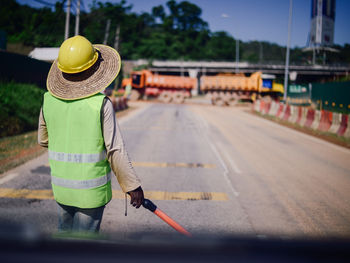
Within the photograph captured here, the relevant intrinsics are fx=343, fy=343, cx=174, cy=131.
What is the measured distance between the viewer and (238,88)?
40719 mm

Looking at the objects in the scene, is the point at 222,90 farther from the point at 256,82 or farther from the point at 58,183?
the point at 58,183

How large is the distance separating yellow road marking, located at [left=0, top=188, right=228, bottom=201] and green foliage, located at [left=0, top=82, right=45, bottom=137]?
6.28 m

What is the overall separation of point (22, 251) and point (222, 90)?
41.2 m

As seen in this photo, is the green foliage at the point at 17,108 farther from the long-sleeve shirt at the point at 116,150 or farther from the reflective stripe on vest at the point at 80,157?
the long-sleeve shirt at the point at 116,150

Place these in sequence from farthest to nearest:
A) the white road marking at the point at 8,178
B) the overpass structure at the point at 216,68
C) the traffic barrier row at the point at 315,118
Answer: the overpass structure at the point at 216,68, the traffic barrier row at the point at 315,118, the white road marking at the point at 8,178

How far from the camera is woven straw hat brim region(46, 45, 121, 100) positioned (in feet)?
8.34

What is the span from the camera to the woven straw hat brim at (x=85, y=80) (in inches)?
100

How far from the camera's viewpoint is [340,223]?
4.71 m

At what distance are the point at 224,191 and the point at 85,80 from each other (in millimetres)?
4230

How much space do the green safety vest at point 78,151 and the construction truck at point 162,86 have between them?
134 feet

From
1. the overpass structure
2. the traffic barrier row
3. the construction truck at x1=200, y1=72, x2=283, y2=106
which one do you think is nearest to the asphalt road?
the traffic barrier row

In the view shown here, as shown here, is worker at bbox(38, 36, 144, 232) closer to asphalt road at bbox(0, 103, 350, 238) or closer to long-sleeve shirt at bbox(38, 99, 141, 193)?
long-sleeve shirt at bbox(38, 99, 141, 193)

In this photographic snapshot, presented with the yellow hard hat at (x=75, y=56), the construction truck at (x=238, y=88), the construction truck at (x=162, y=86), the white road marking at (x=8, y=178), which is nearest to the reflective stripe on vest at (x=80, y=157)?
the yellow hard hat at (x=75, y=56)

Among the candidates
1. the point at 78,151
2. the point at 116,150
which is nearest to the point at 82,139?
the point at 78,151
